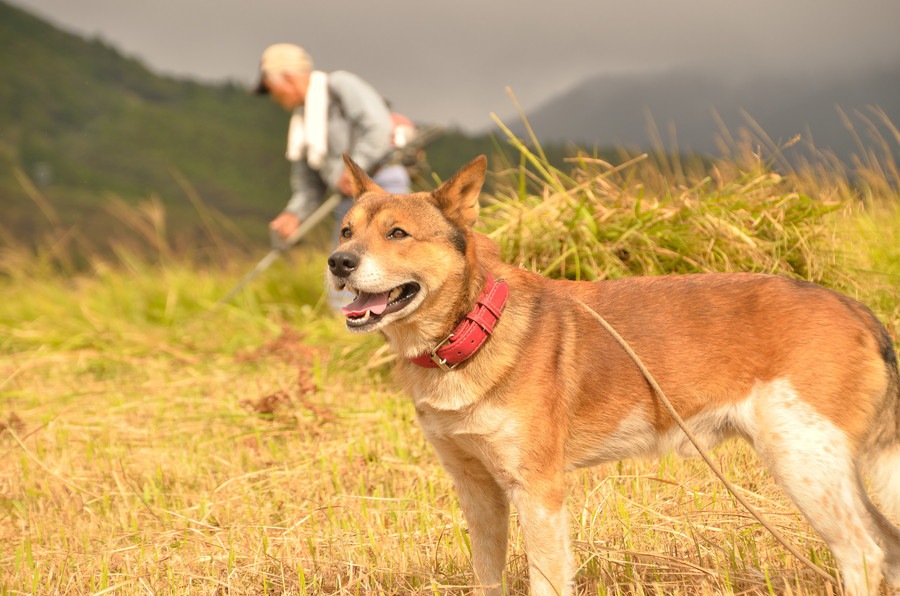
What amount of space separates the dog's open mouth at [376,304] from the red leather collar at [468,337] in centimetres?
21

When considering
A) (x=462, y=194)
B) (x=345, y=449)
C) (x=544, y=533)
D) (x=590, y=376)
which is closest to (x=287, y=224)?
(x=345, y=449)

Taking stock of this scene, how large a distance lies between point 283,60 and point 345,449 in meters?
4.70

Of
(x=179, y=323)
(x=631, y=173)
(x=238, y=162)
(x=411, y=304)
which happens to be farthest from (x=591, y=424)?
(x=238, y=162)

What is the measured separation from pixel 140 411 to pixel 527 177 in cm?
350

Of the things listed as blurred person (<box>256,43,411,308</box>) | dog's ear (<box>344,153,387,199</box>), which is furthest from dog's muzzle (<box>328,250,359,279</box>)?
blurred person (<box>256,43,411,308</box>)

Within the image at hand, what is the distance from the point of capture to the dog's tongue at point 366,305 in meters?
3.06

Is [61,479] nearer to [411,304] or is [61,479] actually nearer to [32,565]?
[32,565]

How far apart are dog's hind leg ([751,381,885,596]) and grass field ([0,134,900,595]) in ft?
0.83

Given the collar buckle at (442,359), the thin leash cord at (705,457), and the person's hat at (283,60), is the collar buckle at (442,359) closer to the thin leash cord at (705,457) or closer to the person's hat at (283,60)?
the thin leash cord at (705,457)

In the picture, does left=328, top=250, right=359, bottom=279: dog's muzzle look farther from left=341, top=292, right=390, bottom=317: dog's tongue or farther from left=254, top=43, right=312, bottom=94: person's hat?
left=254, top=43, right=312, bottom=94: person's hat

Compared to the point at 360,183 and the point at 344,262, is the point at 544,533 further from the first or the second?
the point at 360,183

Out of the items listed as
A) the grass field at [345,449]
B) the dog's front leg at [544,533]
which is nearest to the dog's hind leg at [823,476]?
the grass field at [345,449]

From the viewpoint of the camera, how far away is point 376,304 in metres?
3.10

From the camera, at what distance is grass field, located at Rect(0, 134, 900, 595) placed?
11.8ft
